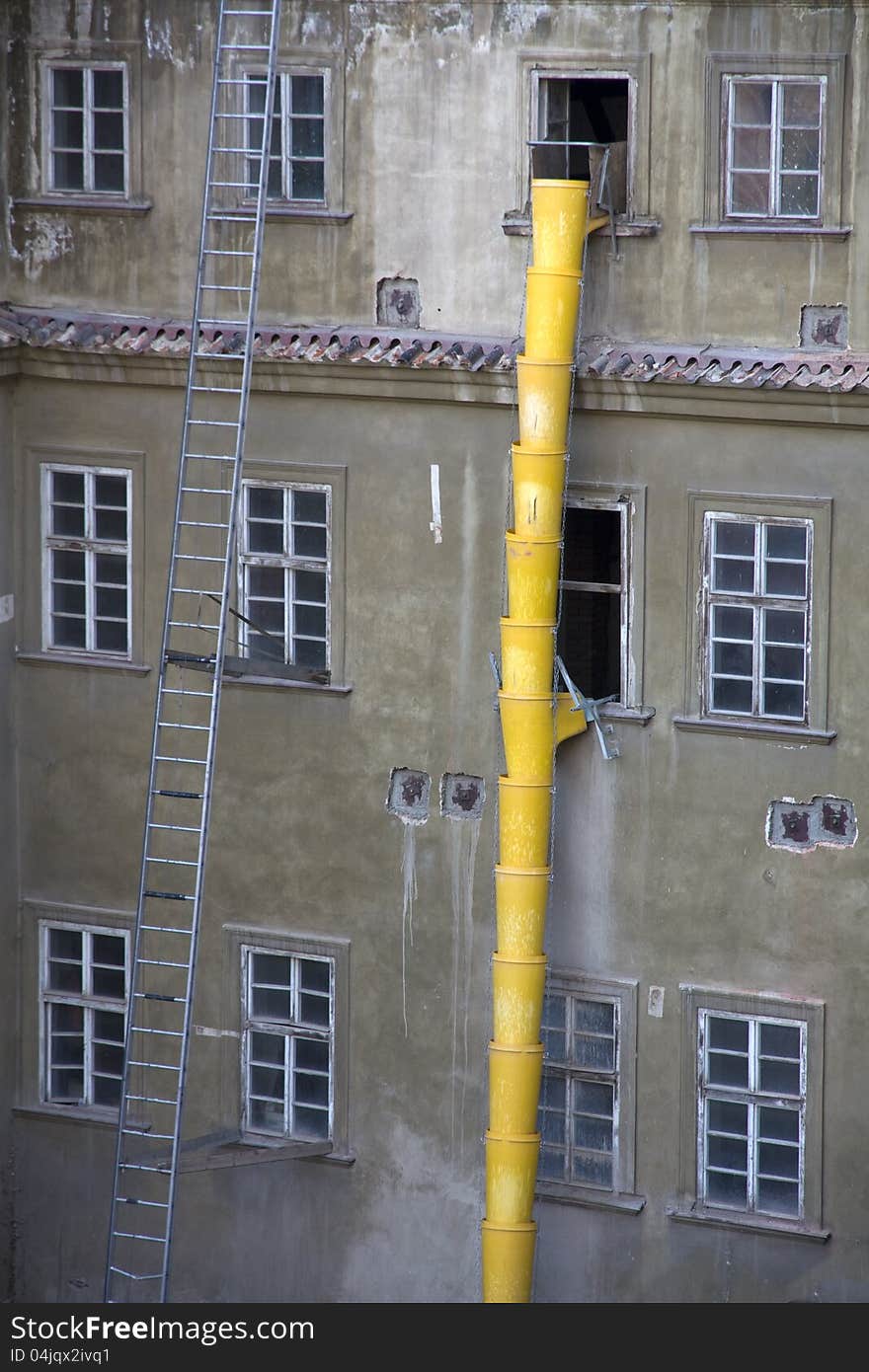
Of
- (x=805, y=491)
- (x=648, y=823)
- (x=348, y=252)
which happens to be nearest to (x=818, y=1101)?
(x=648, y=823)

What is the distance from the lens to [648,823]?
56.6 feet

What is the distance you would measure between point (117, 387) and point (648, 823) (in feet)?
16.4

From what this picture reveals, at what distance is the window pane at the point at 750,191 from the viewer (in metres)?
16.5

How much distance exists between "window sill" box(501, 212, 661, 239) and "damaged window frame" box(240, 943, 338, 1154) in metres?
5.35

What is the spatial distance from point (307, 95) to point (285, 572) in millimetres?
3373

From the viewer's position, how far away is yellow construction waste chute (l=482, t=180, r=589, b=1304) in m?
16.5

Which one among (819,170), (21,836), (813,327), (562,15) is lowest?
(21,836)

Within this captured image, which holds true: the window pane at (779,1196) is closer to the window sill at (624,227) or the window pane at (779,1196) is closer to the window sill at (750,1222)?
the window sill at (750,1222)

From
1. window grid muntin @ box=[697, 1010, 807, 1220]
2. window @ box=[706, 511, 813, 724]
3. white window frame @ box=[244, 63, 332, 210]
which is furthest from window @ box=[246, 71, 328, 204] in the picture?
window grid muntin @ box=[697, 1010, 807, 1220]

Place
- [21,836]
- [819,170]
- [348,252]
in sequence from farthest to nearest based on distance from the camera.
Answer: [21,836] < [348,252] < [819,170]

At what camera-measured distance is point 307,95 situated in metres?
17.5

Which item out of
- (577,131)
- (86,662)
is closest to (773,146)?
(577,131)

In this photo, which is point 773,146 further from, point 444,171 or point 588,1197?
point 588,1197
